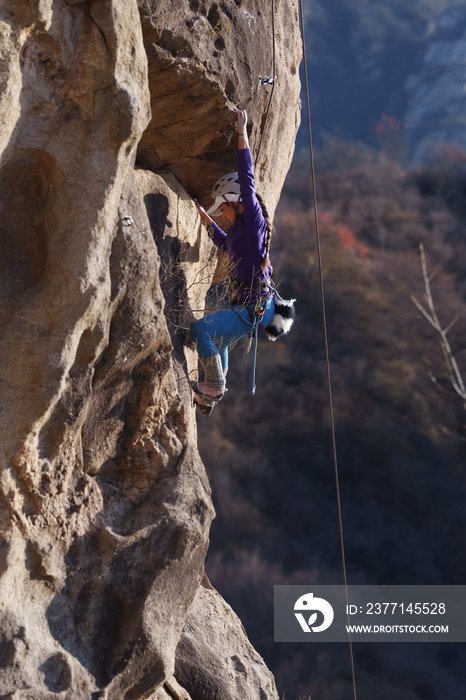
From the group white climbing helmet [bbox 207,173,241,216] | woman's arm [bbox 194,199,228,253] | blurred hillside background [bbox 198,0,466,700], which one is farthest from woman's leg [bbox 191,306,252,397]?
blurred hillside background [bbox 198,0,466,700]


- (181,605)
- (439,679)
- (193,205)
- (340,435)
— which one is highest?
(193,205)

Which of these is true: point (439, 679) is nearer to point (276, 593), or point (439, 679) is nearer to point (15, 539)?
point (276, 593)

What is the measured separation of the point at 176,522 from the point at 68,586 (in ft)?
2.30

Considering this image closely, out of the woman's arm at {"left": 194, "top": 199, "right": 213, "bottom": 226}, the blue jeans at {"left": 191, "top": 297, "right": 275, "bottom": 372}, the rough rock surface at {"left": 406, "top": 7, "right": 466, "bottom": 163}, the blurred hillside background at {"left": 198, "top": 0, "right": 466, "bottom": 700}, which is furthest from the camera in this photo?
the rough rock surface at {"left": 406, "top": 7, "right": 466, "bottom": 163}

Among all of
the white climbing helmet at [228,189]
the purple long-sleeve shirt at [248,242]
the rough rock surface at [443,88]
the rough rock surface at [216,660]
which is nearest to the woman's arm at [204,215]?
the white climbing helmet at [228,189]

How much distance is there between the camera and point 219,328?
4.70 metres

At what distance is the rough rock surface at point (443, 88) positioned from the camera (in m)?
17.2

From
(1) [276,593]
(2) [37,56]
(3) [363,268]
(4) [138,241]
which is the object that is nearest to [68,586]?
(4) [138,241]

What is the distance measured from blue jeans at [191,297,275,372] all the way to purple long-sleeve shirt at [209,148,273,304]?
0.13 metres

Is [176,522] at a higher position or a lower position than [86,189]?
lower

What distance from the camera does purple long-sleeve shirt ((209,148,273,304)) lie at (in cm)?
448

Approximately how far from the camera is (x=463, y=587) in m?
12.7

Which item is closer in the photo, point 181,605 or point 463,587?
point 181,605

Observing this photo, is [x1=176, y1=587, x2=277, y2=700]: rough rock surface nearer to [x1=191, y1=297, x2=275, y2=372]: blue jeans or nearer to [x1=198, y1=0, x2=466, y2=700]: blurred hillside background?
[x1=191, y1=297, x2=275, y2=372]: blue jeans
